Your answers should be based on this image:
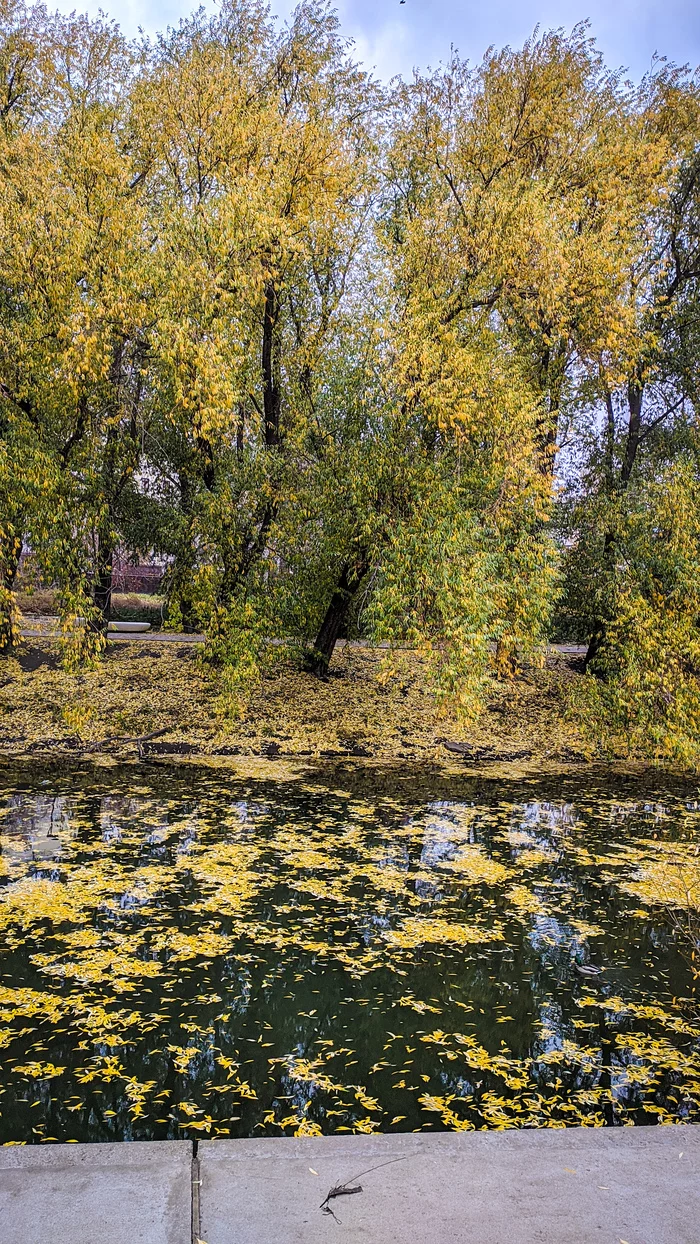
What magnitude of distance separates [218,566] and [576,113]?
368 inches

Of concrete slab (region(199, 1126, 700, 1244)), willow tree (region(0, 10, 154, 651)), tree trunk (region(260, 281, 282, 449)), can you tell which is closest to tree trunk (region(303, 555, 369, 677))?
tree trunk (region(260, 281, 282, 449))

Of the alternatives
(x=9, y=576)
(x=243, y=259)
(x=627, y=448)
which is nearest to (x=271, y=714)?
(x=9, y=576)

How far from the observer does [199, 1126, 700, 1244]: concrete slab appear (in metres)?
2.77

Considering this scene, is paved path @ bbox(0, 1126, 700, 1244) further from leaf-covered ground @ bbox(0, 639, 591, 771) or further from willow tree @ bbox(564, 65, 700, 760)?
willow tree @ bbox(564, 65, 700, 760)

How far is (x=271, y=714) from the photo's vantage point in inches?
577

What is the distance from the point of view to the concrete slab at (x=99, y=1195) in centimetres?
269

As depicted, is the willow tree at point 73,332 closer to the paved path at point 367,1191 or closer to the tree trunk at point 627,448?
the paved path at point 367,1191

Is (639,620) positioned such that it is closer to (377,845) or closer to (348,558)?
(348,558)

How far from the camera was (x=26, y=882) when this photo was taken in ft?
→ 22.9

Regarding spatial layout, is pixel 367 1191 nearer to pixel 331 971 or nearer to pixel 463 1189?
pixel 463 1189

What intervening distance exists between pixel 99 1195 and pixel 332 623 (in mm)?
13114

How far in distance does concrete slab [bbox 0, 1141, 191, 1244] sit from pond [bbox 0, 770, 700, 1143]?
75 centimetres

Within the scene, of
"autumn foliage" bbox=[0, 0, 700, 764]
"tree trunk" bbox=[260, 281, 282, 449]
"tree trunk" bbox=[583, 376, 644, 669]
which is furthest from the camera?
"tree trunk" bbox=[583, 376, 644, 669]

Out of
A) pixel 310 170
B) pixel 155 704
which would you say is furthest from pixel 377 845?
pixel 310 170
